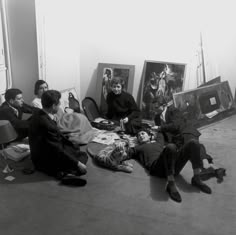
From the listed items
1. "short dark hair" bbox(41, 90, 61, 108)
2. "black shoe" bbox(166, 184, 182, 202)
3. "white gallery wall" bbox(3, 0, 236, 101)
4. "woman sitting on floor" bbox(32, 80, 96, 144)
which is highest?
"white gallery wall" bbox(3, 0, 236, 101)

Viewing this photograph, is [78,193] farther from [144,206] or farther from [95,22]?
[95,22]

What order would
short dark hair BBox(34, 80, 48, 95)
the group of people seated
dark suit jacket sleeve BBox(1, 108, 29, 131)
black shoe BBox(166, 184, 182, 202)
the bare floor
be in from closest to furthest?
1. the bare floor
2. black shoe BBox(166, 184, 182, 202)
3. the group of people seated
4. dark suit jacket sleeve BBox(1, 108, 29, 131)
5. short dark hair BBox(34, 80, 48, 95)

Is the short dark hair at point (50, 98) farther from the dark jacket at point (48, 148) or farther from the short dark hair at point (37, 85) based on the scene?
the short dark hair at point (37, 85)

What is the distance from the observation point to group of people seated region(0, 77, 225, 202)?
151 inches

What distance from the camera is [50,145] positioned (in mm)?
3920

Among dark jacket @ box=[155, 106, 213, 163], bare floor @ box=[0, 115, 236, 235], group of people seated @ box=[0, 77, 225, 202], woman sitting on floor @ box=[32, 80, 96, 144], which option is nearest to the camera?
bare floor @ box=[0, 115, 236, 235]

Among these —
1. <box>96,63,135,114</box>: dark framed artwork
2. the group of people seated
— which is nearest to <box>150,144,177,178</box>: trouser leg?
the group of people seated

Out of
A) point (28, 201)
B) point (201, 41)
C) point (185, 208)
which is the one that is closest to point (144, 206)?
point (185, 208)

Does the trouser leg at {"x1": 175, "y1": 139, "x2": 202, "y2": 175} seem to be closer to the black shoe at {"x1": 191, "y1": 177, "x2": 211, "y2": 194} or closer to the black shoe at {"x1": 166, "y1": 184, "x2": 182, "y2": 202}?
the black shoe at {"x1": 191, "y1": 177, "x2": 211, "y2": 194}

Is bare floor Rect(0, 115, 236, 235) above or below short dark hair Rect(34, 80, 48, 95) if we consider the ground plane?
below

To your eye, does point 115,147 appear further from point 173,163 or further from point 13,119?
point 13,119

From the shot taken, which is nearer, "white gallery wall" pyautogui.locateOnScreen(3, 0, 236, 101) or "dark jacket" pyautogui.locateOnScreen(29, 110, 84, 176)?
"dark jacket" pyautogui.locateOnScreen(29, 110, 84, 176)

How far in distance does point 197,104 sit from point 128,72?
1431mm

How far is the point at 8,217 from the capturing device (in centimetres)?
336
